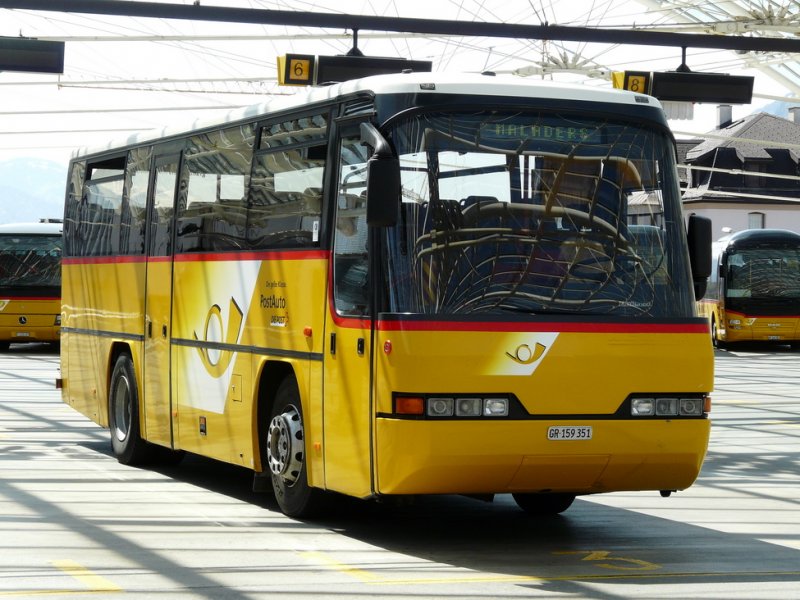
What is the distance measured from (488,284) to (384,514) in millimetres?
2605

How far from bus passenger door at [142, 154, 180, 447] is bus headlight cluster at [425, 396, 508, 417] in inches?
186

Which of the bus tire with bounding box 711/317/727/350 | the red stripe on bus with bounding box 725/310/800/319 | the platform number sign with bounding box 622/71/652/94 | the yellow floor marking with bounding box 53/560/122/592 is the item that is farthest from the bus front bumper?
the bus tire with bounding box 711/317/727/350

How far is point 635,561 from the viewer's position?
962cm

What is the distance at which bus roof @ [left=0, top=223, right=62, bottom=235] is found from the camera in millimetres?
39188

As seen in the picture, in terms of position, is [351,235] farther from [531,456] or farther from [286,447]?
[531,456]

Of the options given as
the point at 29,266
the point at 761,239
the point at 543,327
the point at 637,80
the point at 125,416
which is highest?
the point at 637,80

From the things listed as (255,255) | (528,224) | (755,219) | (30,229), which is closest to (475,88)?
(528,224)

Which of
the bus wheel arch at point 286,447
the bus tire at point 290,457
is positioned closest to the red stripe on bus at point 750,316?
the bus wheel arch at point 286,447

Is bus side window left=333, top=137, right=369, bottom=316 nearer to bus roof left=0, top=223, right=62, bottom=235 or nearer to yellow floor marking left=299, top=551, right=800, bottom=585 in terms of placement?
yellow floor marking left=299, top=551, right=800, bottom=585

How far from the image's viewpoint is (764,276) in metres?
44.1

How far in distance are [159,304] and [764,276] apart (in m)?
32.2

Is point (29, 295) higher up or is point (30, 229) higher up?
point (30, 229)

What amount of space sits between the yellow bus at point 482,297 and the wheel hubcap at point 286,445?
0.05 feet

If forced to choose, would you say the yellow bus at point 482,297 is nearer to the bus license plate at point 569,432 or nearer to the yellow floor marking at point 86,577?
the bus license plate at point 569,432
